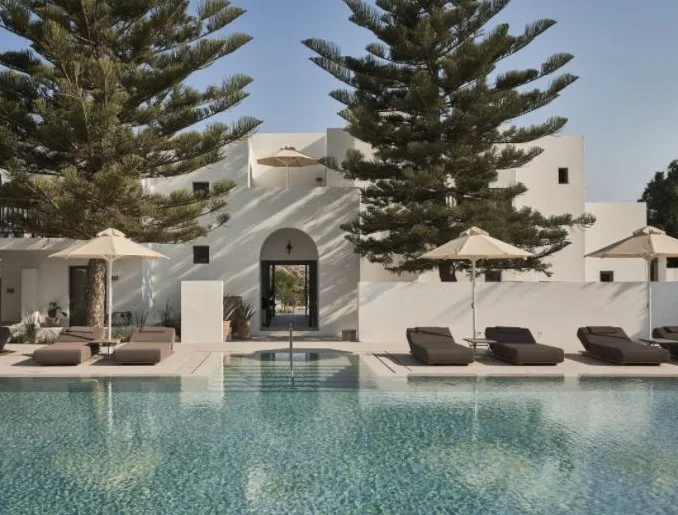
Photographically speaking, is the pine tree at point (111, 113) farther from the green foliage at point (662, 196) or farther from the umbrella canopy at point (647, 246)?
the green foliage at point (662, 196)

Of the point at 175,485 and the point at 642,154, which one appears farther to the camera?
the point at 642,154

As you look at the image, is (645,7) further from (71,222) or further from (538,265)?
(71,222)

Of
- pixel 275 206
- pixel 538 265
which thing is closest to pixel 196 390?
pixel 275 206

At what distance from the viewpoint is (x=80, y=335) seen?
39.3 feet

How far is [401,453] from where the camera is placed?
6.06 meters

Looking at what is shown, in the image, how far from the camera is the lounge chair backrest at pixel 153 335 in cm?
1206

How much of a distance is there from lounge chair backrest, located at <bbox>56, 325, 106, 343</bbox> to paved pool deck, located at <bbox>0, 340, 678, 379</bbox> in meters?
0.43

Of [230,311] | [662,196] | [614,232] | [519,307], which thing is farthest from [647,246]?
[662,196]

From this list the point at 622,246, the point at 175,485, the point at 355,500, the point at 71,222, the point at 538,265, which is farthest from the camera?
the point at 538,265

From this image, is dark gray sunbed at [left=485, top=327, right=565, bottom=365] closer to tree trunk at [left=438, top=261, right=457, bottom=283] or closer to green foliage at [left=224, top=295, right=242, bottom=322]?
tree trunk at [left=438, top=261, right=457, bottom=283]

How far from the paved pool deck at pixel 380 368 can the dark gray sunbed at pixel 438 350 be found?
0.39ft

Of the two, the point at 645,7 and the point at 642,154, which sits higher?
the point at 645,7

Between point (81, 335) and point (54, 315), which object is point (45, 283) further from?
point (81, 335)

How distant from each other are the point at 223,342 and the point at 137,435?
26.6 feet
